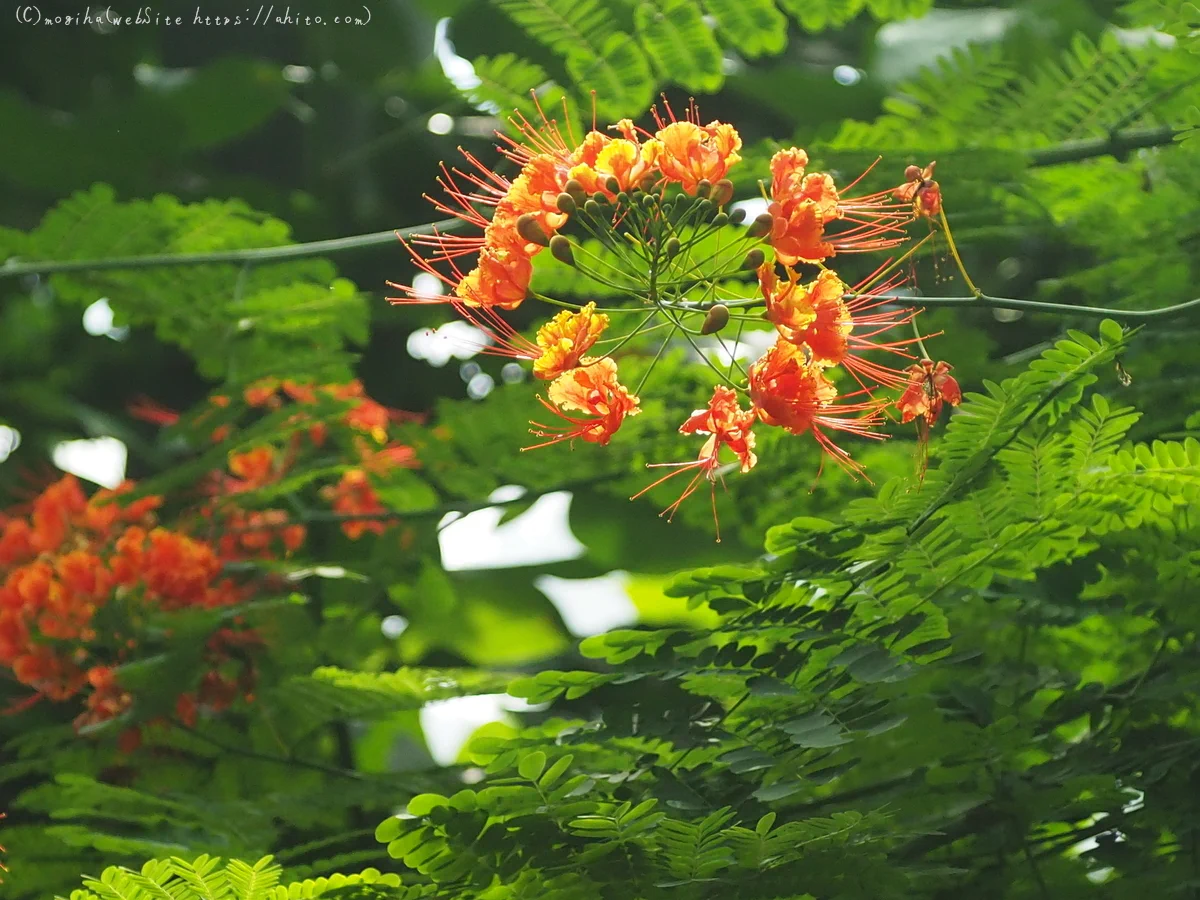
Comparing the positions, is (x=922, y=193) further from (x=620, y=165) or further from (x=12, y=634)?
(x=12, y=634)

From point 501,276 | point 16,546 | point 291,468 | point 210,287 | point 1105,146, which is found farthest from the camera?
point 291,468

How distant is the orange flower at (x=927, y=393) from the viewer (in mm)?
1381

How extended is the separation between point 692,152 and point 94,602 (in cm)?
146

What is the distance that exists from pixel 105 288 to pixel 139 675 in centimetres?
77

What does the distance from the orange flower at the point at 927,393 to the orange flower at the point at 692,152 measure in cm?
30

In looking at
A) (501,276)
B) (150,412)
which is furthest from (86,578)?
(501,276)

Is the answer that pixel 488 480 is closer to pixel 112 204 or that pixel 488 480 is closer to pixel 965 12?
pixel 112 204

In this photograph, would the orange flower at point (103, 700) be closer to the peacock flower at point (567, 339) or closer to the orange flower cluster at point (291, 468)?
the orange flower cluster at point (291, 468)

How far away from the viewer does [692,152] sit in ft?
4.36

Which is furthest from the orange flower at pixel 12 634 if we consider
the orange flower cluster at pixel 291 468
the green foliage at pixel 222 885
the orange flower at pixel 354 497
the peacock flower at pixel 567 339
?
the peacock flower at pixel 567 339

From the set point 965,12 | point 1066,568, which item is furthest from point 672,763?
point 965,12

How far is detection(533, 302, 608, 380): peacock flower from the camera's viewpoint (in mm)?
1299

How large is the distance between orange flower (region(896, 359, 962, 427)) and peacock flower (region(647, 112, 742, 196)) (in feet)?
0.99

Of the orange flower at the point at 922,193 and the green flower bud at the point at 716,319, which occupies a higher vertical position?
the orange flower at the point at 922,193
